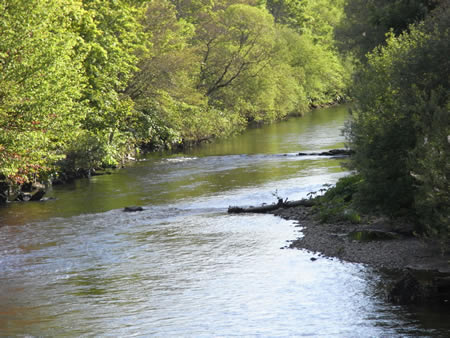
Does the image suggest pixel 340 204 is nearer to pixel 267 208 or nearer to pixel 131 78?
pixel 267 208

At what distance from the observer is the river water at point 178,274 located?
12758mm

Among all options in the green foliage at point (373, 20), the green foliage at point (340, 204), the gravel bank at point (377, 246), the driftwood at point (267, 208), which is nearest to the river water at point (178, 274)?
the driftwood at point (267, 208)

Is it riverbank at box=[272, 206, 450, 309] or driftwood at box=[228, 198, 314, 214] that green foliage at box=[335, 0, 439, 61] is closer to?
driftwood at box=[228, 198, 314, 214]

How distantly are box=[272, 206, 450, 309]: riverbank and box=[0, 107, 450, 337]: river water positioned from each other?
455 mm

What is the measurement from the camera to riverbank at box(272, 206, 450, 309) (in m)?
13.6

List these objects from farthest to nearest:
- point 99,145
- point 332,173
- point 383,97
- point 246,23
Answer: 1. point 246,23
2. point 99,145
3. point 332,173
4. point 383,97

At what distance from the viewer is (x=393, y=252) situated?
54.7 ft

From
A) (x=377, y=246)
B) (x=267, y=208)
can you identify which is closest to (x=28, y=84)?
(x=267, y=208)

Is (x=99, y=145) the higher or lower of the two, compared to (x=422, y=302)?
higher

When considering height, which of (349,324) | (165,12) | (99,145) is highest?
(165,12)

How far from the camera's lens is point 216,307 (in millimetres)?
13750

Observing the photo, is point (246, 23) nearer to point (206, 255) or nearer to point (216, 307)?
point (206, 255)

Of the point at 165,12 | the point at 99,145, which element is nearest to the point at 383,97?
the point at 99,145

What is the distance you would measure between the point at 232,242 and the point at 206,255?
1.48 meters
